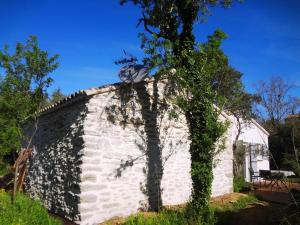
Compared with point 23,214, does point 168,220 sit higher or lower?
lower

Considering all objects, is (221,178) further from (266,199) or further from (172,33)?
(172,33)

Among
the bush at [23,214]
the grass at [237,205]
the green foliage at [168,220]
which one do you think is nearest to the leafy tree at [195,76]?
the green foliage at [168,220]

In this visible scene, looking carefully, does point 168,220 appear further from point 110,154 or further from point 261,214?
point 261,214

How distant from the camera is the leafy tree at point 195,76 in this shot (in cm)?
830

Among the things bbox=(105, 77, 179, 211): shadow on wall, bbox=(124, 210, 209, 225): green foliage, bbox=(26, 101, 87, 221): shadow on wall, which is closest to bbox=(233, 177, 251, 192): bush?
bbox=(105, 77, 179, 211): shadow on wall

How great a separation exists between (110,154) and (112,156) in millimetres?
98

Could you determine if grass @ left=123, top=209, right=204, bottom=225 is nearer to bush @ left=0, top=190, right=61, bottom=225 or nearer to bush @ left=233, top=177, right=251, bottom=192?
bush @ left=0, top=190, right=61, bottom=225

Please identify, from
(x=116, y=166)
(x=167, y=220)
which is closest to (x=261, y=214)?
(x=167, y=220)

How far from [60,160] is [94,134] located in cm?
198

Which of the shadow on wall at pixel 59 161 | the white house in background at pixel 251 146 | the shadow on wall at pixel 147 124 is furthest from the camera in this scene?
the white house in background at pixel 251 146

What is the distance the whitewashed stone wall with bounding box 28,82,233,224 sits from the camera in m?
8.05

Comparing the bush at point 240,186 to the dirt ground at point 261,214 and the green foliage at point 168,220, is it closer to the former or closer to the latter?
the dirt ground at point 261,214

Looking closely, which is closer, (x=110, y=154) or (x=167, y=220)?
(x=167, y=220)

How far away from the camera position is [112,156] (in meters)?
8.58
